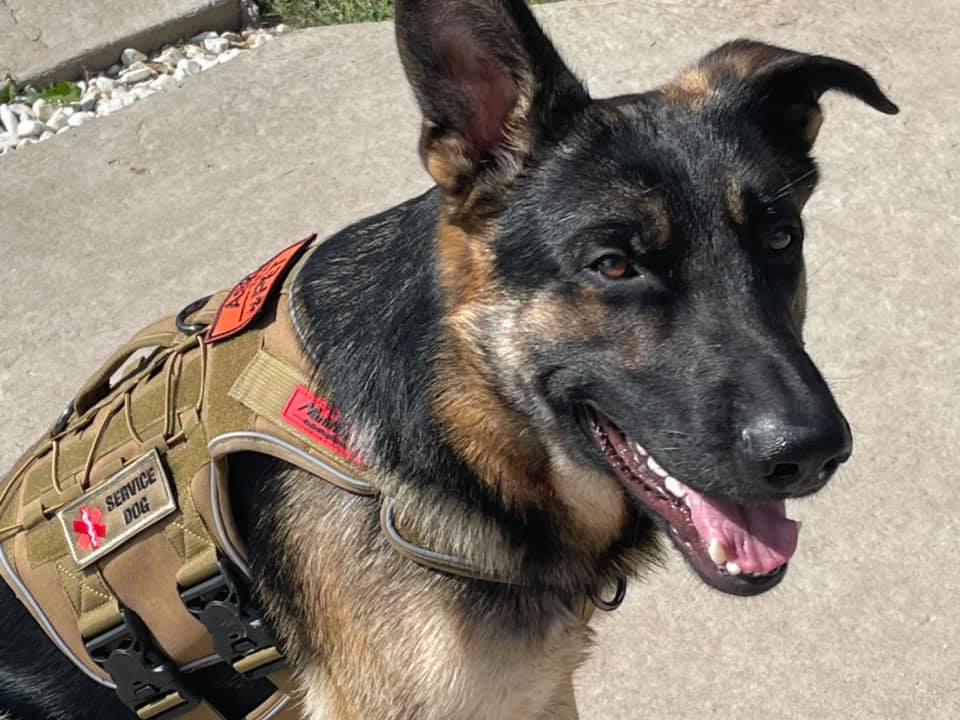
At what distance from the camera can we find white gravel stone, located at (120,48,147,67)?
5844mm

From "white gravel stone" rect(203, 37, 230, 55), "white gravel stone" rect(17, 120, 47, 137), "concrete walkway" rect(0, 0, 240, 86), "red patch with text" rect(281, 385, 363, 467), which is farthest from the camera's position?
"white gravel stone" rect(203, 37, 230, 55)

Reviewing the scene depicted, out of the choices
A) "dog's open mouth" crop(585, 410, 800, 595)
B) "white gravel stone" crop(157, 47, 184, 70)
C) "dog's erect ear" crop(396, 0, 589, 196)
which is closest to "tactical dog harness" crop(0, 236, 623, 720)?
"dog's open mouth" crop(585, 410, 800, 595)

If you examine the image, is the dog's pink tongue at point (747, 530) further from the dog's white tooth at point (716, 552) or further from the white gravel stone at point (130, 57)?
the white gravel stone at point (130, 57)

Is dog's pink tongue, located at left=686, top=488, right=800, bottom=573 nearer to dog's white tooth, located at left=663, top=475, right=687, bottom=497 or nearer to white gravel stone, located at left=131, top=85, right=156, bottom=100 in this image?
dog's white tooth, located at left=663, top=475, right=687, bottom=497

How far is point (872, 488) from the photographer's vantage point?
151 inches

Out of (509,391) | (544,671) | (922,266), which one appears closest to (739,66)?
(509,391)

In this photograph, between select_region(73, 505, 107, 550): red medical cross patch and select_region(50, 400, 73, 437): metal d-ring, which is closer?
select_region(73, 505, 107, 550): red medical cross patch

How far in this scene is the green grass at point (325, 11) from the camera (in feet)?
20.2

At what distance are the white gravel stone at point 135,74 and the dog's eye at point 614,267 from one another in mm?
4264

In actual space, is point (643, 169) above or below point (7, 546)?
above

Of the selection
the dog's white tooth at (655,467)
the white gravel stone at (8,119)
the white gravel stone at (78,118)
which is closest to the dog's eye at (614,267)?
the dog's white tooth at (655,467)

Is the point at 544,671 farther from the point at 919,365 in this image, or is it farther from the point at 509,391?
the point at 919,365

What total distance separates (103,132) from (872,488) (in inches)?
148

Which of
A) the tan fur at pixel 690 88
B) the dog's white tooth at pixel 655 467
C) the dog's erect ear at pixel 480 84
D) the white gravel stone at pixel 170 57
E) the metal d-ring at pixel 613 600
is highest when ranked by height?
the dog's erect ear at pixel 480 84
